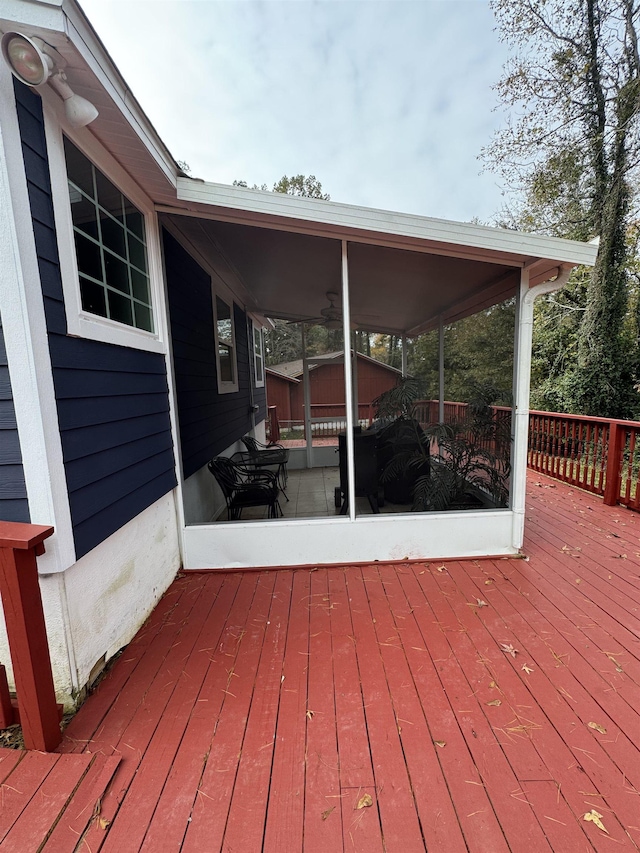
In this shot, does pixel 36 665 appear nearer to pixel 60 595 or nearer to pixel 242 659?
pixel 60 595

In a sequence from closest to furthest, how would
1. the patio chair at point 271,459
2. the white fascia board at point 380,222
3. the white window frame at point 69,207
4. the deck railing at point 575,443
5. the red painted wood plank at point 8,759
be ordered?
A: 1. the red painted wood plank at point 8,759
2. the white window frame at point 69,207
3. the white fascia board at point 380,222
4. the deck railing at point 575,443
5. the patio chair at point 271,459

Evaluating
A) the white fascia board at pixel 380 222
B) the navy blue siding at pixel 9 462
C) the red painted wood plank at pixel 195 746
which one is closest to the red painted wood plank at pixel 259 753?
the red painted wood plank at pixel 195 746

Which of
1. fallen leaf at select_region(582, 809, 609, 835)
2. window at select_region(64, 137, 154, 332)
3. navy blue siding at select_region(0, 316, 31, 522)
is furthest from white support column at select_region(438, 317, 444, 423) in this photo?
navy blue siding at select_region(0, 316, 31, 522)

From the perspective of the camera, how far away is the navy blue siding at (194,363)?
3.10 metres

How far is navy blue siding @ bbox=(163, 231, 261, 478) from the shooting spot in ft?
10.2

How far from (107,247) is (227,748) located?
2.57m

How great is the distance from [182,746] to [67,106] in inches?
108

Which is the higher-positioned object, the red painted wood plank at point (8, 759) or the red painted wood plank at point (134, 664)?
the red painted wood plank at point (8, 759)

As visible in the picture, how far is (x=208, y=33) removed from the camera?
8617 millimetres

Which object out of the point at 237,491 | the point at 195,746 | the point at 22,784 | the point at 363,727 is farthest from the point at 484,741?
the point at 237,491

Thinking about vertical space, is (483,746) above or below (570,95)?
below

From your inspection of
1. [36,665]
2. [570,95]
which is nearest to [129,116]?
[36,665]

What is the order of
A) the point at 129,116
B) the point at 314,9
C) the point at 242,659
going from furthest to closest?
1. the point at 314,9
2. the point at 242,659
3. the point at 129,116

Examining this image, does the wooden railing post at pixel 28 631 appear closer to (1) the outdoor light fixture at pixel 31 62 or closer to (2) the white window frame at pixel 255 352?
(1) the outdoor light fixture at pixel 31 62
